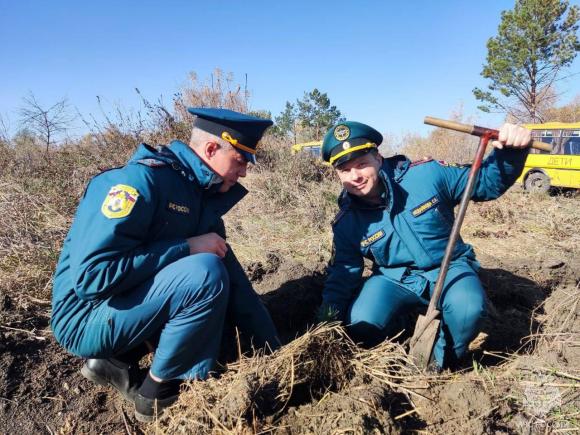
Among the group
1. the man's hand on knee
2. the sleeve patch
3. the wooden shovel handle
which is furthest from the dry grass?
the wooden shovel handle

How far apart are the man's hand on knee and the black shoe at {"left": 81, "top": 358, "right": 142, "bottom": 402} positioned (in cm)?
72

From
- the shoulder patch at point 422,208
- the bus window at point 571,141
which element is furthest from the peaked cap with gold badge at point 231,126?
the bus window at point 571,141

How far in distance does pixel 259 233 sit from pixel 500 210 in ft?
11.9

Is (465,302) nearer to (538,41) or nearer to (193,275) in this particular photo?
(193,275)

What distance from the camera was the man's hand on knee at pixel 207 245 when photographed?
2.02 metres

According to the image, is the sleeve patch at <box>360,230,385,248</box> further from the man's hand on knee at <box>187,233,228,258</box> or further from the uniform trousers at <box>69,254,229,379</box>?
the uniform trousers at <box>69,254,229,379</box>

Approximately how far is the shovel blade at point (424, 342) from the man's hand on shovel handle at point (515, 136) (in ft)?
3.40

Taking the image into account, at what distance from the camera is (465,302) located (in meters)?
2.39

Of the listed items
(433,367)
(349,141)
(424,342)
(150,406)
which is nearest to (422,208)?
(349,141)

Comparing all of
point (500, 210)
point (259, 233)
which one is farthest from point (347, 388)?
point (500, 210)

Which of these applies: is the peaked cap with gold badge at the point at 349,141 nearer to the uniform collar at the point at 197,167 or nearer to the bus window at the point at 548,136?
the uniform collar at the point at 197,167

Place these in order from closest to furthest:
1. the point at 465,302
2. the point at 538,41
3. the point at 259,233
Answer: the point at 465,302
the point at 259,233
the point at 538,41

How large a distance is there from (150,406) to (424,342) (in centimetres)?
143

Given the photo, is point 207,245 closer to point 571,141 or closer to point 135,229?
point 135,229
